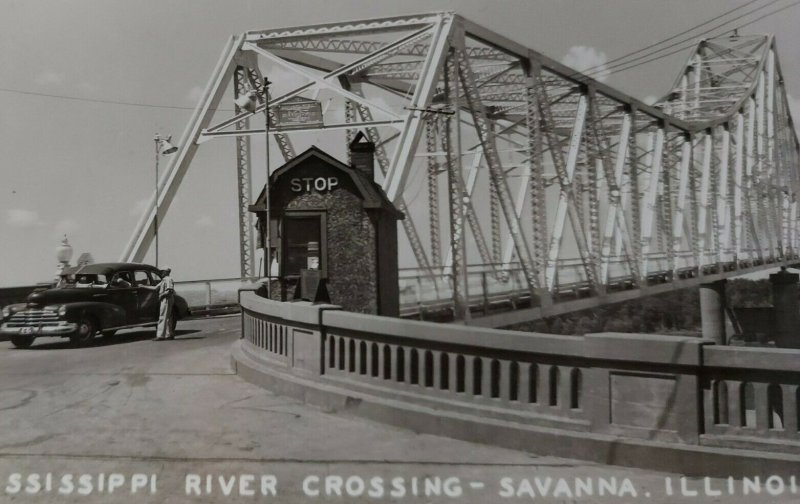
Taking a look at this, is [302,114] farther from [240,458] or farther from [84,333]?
[240,458]

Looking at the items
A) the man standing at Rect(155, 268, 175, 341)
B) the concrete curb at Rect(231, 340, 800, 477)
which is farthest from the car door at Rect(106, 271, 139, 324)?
the concrete curb at Rect(231, 340, 800, 477)

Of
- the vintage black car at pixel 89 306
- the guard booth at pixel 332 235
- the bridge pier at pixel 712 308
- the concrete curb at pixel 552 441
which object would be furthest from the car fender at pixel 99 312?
the bridge pier at pixel 712 308

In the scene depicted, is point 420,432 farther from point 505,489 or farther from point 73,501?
point 73,501

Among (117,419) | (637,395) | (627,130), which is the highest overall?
(627,130)

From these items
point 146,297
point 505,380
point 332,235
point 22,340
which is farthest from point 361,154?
point 505,380

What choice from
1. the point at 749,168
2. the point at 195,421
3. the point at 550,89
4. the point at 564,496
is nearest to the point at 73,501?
the point at 195,421

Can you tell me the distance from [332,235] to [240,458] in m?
9.15

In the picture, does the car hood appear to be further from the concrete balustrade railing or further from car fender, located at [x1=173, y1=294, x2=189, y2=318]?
the concrete balustrade railing

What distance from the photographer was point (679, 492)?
477 centimetres

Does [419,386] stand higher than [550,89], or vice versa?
[550,89]

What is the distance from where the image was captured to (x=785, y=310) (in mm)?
52094

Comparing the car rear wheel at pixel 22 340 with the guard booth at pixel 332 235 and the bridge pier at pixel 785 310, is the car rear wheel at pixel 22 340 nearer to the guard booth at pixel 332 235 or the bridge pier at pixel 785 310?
the guard booth at pixel 332 235

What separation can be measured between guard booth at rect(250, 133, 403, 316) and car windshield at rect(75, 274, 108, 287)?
374 cm

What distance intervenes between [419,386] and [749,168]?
62293 mm
